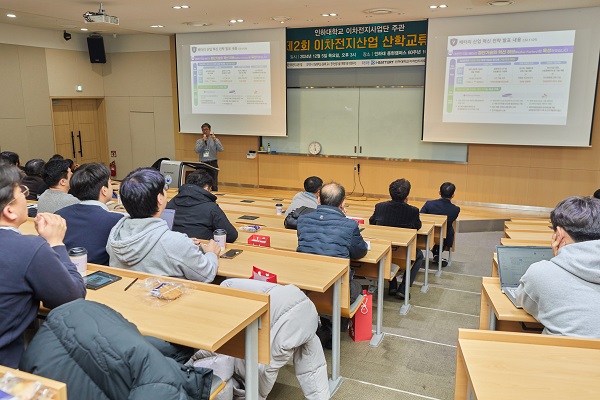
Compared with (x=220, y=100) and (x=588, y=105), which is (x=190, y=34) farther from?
(x=588, y=105)

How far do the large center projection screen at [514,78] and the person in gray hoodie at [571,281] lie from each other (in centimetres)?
585

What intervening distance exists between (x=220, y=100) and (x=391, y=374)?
23.9 feet

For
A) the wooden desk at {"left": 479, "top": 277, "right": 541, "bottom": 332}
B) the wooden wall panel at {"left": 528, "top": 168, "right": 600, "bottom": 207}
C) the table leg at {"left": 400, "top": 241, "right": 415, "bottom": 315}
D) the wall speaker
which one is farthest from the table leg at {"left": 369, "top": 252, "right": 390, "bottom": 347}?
the wall speaker

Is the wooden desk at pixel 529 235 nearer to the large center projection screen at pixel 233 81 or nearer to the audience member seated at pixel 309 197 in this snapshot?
the audience member seated at pixel 309 197

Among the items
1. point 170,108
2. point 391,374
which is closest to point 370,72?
point 170,108

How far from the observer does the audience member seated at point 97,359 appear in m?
1.28

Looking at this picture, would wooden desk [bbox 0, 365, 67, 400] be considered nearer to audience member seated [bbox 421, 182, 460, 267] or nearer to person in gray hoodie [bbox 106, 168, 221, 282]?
person in gray hoodie [bbox 106, 168, 221, 282]

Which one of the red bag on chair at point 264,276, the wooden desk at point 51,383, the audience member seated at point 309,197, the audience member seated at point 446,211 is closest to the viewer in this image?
the wooden desk at point 51,383

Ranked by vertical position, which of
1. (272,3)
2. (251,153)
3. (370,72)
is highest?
(272,3)

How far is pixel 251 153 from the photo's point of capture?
31.4ft

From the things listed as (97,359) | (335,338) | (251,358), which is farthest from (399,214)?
(97,359)

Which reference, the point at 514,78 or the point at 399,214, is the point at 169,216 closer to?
the point at 399,214

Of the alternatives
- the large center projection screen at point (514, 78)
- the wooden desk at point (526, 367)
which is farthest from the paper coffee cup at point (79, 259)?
the large center projection screen at point (514, 78)

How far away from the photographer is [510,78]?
24.2 feet
